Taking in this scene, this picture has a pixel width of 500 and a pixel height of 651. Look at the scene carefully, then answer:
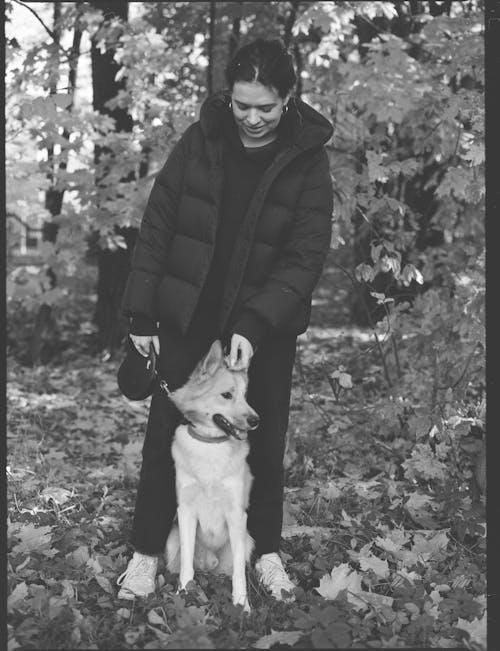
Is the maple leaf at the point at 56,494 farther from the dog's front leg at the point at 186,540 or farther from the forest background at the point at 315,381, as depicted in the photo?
the dog's front leg at the point at 186,540

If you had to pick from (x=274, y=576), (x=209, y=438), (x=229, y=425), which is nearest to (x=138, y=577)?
(x=274, y=576)

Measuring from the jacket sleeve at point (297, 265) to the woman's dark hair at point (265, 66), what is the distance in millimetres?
379

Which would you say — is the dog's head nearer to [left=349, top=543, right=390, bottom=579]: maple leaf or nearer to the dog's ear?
the dog's ear

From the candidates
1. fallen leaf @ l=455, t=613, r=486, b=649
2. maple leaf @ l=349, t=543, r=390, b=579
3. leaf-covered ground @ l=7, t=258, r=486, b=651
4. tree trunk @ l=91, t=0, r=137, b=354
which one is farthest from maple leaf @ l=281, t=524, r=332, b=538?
tree trunk @ l=91, t=0, r=137, b=354

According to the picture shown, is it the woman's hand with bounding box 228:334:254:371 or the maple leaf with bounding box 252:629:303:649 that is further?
the woman's hand with bounding box 228:334:254:371

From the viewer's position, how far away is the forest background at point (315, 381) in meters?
3.29

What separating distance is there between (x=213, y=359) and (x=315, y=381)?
5.14m

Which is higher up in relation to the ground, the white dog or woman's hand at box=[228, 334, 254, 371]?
woman's hand at box=[228, 334, 254, 371]

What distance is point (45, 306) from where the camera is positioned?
31.0ft

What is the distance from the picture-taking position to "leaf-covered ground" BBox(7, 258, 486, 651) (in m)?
3.05

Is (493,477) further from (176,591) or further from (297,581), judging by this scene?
(176,591)

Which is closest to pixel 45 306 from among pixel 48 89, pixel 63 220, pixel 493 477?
pixel 63 220

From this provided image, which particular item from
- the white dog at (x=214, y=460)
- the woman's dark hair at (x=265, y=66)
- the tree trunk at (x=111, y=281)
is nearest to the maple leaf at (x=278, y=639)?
the white dog at (x=214, y=460)

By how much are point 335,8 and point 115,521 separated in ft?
14.3
